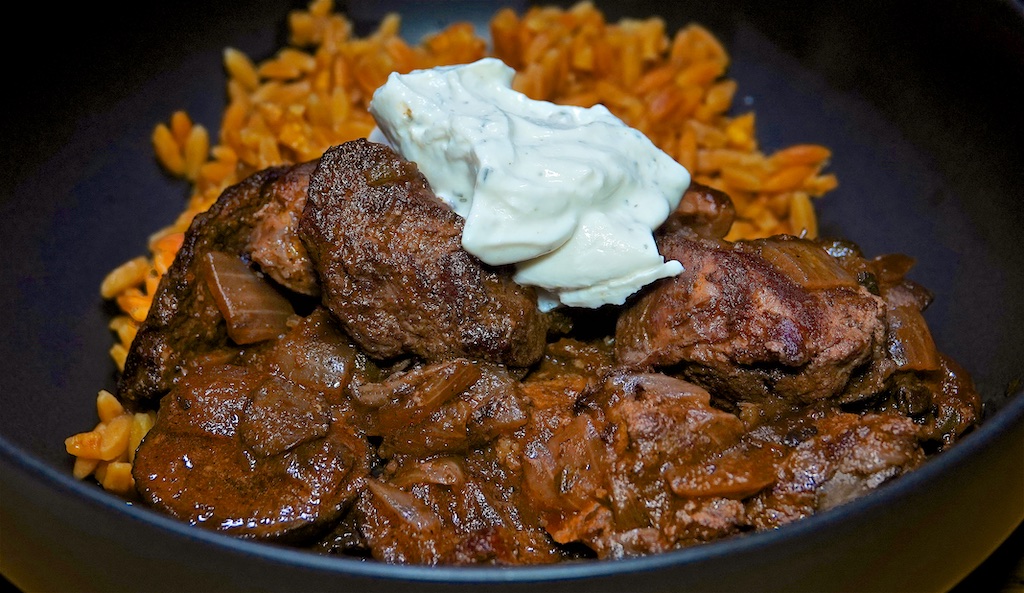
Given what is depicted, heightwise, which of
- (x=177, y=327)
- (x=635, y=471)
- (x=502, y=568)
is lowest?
(x=177, y=327)

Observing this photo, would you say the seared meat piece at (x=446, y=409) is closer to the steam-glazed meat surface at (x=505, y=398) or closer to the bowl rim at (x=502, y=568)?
the steam-glazed meat surface at (x=505, y=398)

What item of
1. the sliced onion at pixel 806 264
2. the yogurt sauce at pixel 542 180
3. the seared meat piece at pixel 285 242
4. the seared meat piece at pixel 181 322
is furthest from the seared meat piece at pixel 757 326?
the seared meat piece at pixel 181 322

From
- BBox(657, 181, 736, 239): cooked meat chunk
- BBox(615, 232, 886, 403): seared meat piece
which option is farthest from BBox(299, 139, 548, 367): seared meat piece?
BBox(657, 181, 736, 239): cooked meat chunk

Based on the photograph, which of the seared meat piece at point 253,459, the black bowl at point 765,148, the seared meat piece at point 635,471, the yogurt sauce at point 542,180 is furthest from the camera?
the yogurt sauce at point 542,180

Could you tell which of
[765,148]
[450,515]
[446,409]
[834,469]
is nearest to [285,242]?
[446,409]

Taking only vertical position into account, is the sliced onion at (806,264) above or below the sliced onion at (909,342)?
above

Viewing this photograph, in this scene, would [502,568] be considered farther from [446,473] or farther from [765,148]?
[765,148]

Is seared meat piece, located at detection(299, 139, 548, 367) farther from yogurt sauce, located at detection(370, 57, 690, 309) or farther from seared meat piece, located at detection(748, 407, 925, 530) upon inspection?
seared meat piece, located at detection(748, 407, 925, 530)
